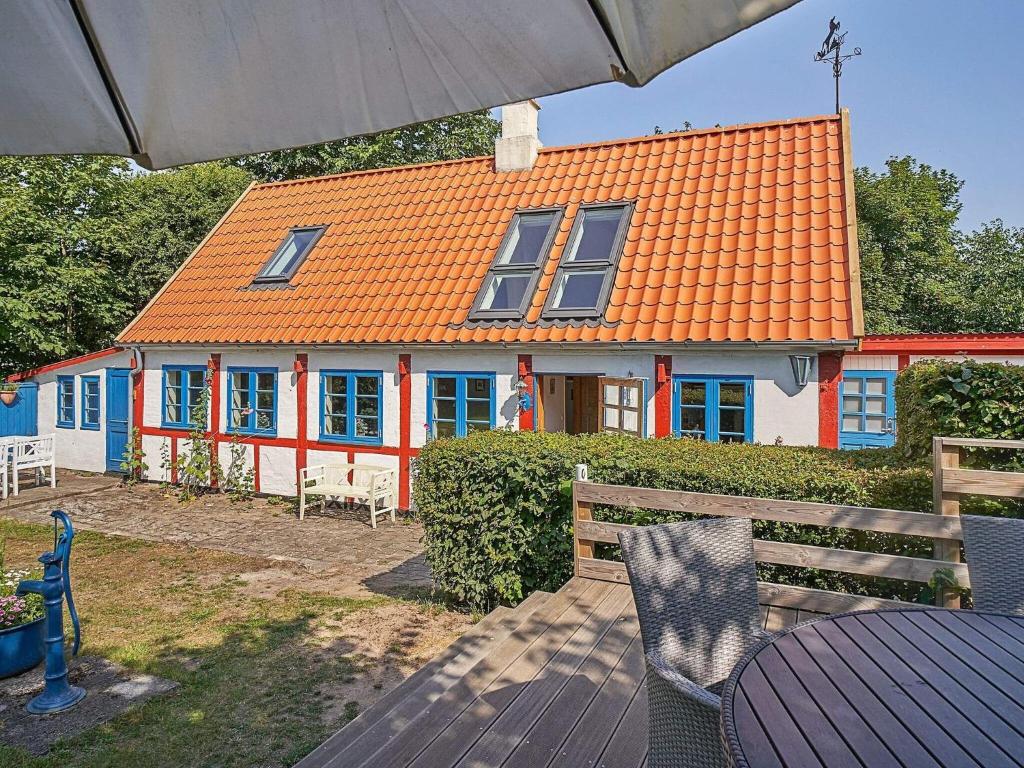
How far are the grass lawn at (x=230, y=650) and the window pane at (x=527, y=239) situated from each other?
5712mm

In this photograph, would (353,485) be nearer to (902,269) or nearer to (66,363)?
(66,363)

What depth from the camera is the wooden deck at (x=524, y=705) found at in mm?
2811

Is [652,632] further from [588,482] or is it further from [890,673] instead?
[588,482]

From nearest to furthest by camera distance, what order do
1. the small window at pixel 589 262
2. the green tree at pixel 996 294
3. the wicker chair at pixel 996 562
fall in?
the wicker chair at pixel 996 562 → the small window at pixel 589 262 → the green tree at pixel 996 294

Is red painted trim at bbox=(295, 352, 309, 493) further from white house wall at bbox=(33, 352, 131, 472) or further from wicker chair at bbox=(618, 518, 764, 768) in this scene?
wicker chair at bbox=(618, 518, 764, 768)

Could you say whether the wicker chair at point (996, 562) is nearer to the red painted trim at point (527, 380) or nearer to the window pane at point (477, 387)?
the red painted trim at point (527, 380)

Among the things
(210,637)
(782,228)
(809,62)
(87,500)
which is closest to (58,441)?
(87,500)

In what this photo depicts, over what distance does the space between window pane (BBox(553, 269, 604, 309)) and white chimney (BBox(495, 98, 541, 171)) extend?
333cm

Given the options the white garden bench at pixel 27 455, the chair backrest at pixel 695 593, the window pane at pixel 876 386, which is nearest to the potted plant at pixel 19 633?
the chair backrest at pixel 695 593

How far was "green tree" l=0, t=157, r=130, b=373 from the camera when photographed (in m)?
14.7

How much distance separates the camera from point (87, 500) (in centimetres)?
1120

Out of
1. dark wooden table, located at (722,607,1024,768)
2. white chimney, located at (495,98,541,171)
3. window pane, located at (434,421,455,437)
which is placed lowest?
dark wooden table, located at (722,607,1024,768)

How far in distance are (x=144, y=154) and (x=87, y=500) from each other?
11.5 metres

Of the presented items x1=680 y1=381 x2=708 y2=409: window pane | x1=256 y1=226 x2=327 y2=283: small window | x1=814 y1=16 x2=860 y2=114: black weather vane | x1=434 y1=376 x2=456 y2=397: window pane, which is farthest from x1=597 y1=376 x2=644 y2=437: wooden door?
x1=814 y1=16 x2=860 y2=114: black weather vane
